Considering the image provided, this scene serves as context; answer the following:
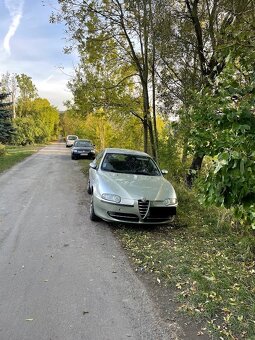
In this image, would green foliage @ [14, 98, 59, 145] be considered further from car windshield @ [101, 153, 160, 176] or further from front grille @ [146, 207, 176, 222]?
front grille @ [146, 207, 176, 222]

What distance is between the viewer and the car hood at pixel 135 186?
6598mm

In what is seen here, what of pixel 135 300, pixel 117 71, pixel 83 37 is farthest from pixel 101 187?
pixel 117 71

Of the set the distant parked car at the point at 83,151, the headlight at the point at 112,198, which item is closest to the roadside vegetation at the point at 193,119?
the headlight at the point at 112,198

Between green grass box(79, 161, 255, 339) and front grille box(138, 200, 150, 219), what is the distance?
363 millimetres

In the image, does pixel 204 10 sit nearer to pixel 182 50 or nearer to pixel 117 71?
pixel 182 50

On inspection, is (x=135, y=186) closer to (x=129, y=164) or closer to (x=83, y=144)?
(x=129, y=164)

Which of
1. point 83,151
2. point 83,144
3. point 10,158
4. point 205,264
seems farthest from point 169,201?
point 83,144

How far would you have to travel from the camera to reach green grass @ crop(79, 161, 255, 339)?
3.65 m

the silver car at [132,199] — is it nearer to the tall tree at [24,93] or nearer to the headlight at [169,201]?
the headlight at [169,201]

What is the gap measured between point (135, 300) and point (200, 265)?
136cm

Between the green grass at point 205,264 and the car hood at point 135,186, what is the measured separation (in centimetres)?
69

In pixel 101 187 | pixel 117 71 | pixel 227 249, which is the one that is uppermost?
pixel 117 71

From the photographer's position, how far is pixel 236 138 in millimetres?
3256

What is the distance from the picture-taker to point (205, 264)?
495 cm
